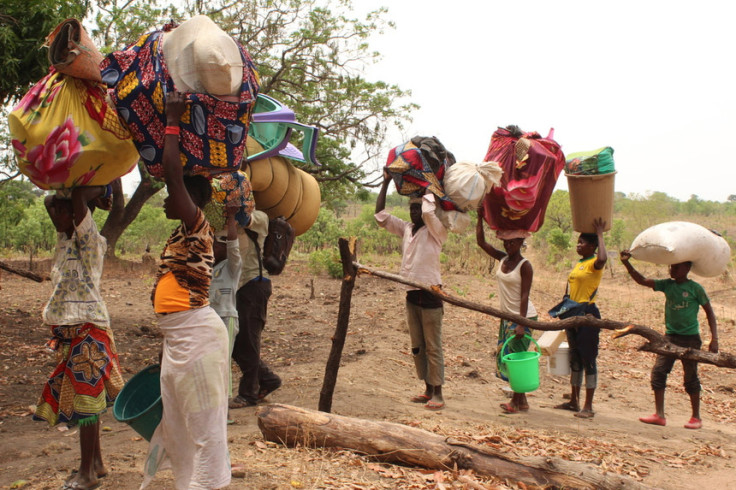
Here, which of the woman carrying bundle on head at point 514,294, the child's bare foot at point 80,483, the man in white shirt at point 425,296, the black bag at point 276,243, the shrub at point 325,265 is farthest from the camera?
the shrub at point 325,265

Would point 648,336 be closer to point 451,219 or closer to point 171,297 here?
point 451,219

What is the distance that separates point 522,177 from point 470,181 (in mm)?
513

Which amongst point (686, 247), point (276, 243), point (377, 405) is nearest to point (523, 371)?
point (377, 405)

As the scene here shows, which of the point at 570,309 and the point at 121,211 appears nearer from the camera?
the point at 570,309

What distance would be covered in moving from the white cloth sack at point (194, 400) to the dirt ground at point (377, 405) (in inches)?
22.1

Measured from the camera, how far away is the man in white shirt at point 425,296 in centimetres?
508

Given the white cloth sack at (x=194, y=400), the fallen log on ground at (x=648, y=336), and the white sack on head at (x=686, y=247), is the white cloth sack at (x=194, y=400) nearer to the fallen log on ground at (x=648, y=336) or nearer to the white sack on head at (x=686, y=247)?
the fallen log on ground at (x=648, y=336)

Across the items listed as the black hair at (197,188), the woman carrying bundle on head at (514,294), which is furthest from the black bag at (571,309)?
the black hair at (197,188)

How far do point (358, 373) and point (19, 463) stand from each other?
3343mm

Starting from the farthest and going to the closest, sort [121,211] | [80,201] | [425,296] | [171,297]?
[121,211], [425,296], [80,201], [171,297]

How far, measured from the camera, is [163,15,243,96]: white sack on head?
99.7 inches

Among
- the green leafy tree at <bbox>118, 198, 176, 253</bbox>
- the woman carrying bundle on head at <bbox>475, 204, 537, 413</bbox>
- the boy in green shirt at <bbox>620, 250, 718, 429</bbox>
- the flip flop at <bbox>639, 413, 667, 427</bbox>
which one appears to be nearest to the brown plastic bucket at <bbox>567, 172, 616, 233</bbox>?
the boy in green shirt at <bbox>620, 250, 718, 429</bbox>

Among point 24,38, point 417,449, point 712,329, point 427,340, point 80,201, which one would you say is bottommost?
point 417,449

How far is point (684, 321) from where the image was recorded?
5141mm
